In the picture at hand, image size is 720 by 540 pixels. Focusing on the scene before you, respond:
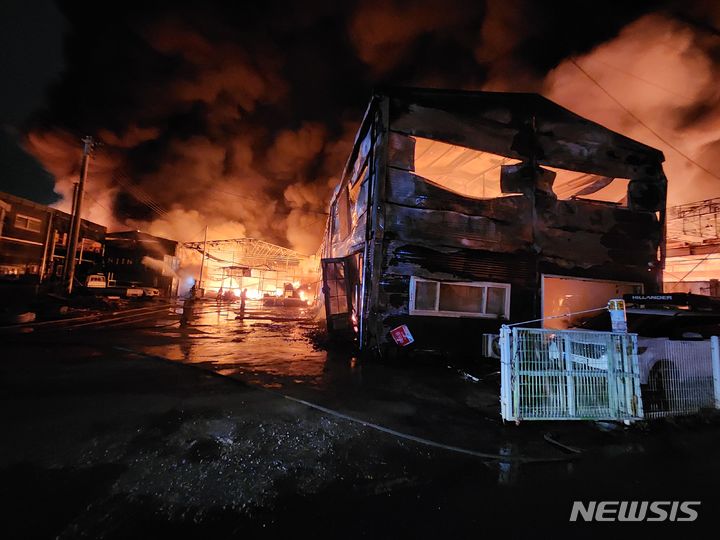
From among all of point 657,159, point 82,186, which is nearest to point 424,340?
point 657,159

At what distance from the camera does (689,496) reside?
102 inches

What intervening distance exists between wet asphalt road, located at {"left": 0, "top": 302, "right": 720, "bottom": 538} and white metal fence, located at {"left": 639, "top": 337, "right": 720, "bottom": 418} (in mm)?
506

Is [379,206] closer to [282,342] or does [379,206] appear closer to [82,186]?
[282,342]

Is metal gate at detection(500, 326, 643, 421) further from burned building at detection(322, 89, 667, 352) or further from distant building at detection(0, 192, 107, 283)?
distant building at detection(0, 192, 107, 283)

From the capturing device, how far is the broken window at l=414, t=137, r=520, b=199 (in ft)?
30.8

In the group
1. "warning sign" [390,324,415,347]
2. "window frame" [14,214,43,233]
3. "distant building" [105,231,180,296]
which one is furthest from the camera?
"distant building" [105,231,180,296]

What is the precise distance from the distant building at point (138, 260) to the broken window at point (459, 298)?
99.5 ft

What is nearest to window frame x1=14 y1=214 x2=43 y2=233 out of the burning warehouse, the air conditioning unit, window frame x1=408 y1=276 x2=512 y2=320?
the burning warehouse

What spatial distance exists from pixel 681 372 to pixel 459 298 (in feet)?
15.1

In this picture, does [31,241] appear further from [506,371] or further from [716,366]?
[716,366]

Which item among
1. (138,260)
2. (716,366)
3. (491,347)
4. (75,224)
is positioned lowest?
(491,347)

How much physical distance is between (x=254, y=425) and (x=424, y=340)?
18.1ft

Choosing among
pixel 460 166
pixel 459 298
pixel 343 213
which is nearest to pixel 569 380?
pixel 459 298

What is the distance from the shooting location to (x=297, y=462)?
2.88m
